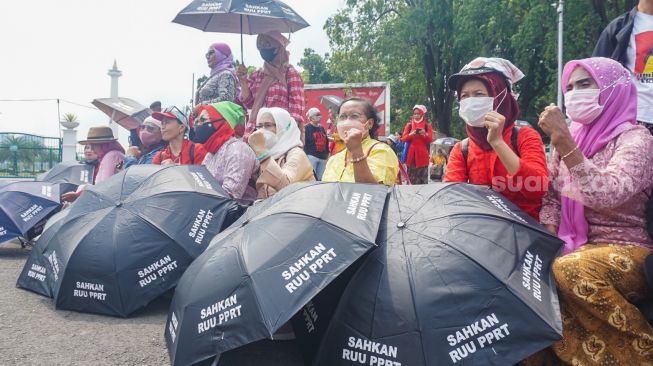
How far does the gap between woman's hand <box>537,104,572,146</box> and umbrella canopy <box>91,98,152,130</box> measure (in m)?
6.99

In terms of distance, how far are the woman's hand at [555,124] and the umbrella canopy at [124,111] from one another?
699cm

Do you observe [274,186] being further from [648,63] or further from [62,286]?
[648,63]

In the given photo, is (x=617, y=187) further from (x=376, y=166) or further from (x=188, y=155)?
(x=188, y=155)

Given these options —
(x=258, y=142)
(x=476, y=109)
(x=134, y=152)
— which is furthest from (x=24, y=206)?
(x=476, y=109)

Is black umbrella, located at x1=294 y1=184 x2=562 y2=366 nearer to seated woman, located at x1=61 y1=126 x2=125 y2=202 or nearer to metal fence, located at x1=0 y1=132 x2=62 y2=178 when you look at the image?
seated woman, located at x1=61 y1=126 x2=125 y2=202

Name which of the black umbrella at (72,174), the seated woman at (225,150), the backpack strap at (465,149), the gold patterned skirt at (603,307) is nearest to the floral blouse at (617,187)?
the gold patterned skirt at (603,307)

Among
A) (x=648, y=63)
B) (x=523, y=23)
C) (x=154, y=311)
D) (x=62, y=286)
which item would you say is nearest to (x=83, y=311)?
(x=62, y=286)

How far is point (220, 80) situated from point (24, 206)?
2.59 m

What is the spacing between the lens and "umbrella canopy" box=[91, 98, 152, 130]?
8.43 meters

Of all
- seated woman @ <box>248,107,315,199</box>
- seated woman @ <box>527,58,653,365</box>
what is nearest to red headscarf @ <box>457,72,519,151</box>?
seated woman @ <box>527,58,653,365</box>

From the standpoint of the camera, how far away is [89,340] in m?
3.49

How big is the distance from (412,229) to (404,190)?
1.12ft

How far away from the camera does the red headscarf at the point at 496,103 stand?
3.36 metres

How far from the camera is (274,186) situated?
418cm
